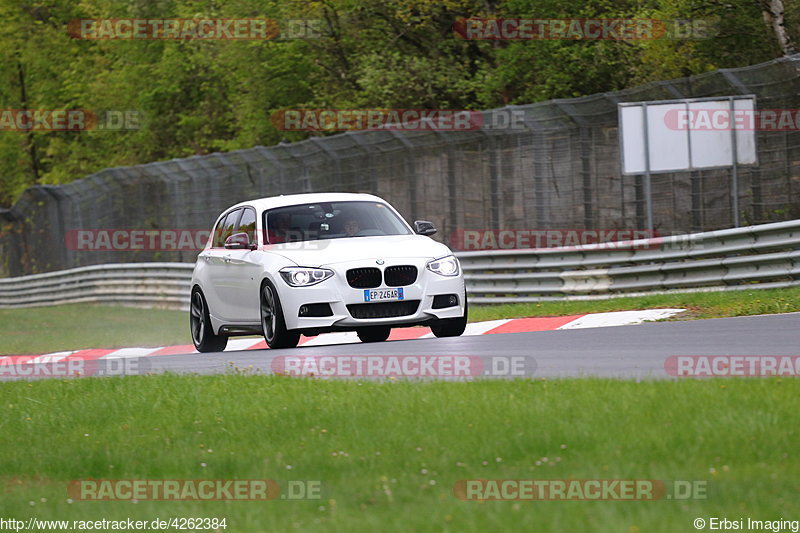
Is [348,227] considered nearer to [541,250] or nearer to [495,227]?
[541,250]

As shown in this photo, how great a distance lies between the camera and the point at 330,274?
13.5 meters

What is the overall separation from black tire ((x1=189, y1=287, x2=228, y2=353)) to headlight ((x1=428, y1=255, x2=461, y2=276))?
3195mm

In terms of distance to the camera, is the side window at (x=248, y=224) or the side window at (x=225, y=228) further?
the side window at (x=225, y=228)

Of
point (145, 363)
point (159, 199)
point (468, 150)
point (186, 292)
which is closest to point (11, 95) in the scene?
point (159, 199)

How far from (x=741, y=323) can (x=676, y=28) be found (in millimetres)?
11027

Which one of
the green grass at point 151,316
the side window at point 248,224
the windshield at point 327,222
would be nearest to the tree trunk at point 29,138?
the green grass at point 151,316

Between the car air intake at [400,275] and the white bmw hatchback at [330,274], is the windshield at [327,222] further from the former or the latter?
the car air intake at [400,275]

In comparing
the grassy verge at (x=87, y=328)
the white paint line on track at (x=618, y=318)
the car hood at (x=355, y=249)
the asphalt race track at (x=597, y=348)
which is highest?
the car hood at (x=355, y=249)

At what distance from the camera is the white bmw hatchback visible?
1356cm

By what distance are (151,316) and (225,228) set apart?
13.5 meters

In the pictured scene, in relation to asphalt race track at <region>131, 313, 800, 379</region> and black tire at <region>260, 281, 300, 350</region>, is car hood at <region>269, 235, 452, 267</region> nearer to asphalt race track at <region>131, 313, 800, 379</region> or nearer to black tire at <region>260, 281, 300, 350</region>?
black tire at <region>260, 281, 300, 350</region>

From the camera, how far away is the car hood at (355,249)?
13.7m

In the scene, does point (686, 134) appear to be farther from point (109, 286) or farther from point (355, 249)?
point (109, 286)

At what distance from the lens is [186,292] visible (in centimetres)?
3000
